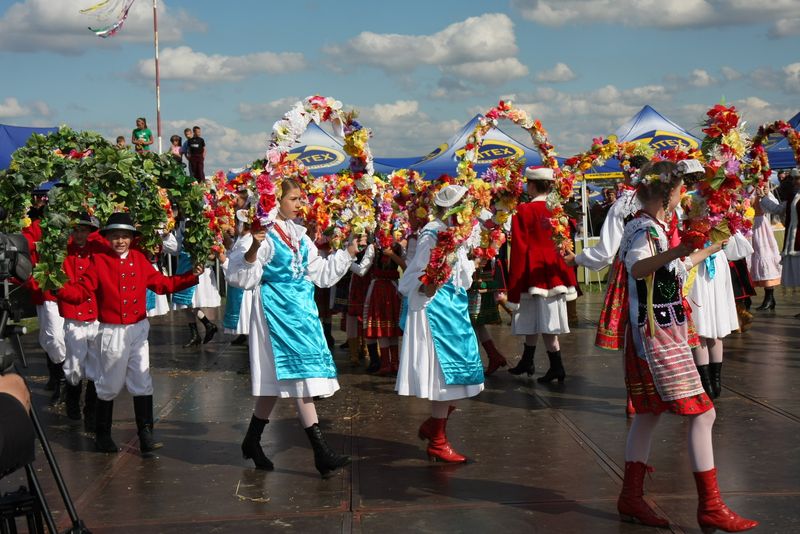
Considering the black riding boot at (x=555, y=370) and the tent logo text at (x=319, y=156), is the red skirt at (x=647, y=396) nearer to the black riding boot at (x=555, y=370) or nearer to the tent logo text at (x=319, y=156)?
the black riding boot at (x=555, y=370)

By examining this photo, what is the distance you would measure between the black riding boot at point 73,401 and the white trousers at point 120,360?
1266 mm

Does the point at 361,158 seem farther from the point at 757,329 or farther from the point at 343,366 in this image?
the point at 757,329

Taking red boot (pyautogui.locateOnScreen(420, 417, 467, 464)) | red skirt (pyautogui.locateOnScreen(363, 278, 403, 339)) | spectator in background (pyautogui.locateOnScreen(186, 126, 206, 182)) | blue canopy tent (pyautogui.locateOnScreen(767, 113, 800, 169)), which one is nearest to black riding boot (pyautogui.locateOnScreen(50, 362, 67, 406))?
red skirt (pyautogui.locateOnScreen(363, 278, 403, 339))

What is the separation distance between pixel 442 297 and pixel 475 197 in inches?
27.4

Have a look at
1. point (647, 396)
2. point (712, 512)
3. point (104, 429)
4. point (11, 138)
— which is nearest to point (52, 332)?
point (104, 429)

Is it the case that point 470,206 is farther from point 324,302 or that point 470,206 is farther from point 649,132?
point 649,132

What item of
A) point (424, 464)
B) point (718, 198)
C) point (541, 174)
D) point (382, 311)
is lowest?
point (424, 464)

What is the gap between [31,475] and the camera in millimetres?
3830

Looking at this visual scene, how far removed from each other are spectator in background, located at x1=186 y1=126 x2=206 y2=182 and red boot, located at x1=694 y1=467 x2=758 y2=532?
55.1 ft

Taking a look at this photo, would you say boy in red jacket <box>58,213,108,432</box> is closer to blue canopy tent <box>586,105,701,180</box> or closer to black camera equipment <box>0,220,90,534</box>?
black camera equipment <box>0,220,90,534</box>

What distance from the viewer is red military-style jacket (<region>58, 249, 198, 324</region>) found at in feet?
22.5

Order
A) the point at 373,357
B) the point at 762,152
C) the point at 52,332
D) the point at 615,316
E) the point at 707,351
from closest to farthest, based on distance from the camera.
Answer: the point at 615,316 → the point at 707,351 → the point at 762,152 → the point at 52,332 → the point at 373,357

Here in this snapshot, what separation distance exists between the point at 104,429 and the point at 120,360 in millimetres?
518

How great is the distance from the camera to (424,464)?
249 inches
